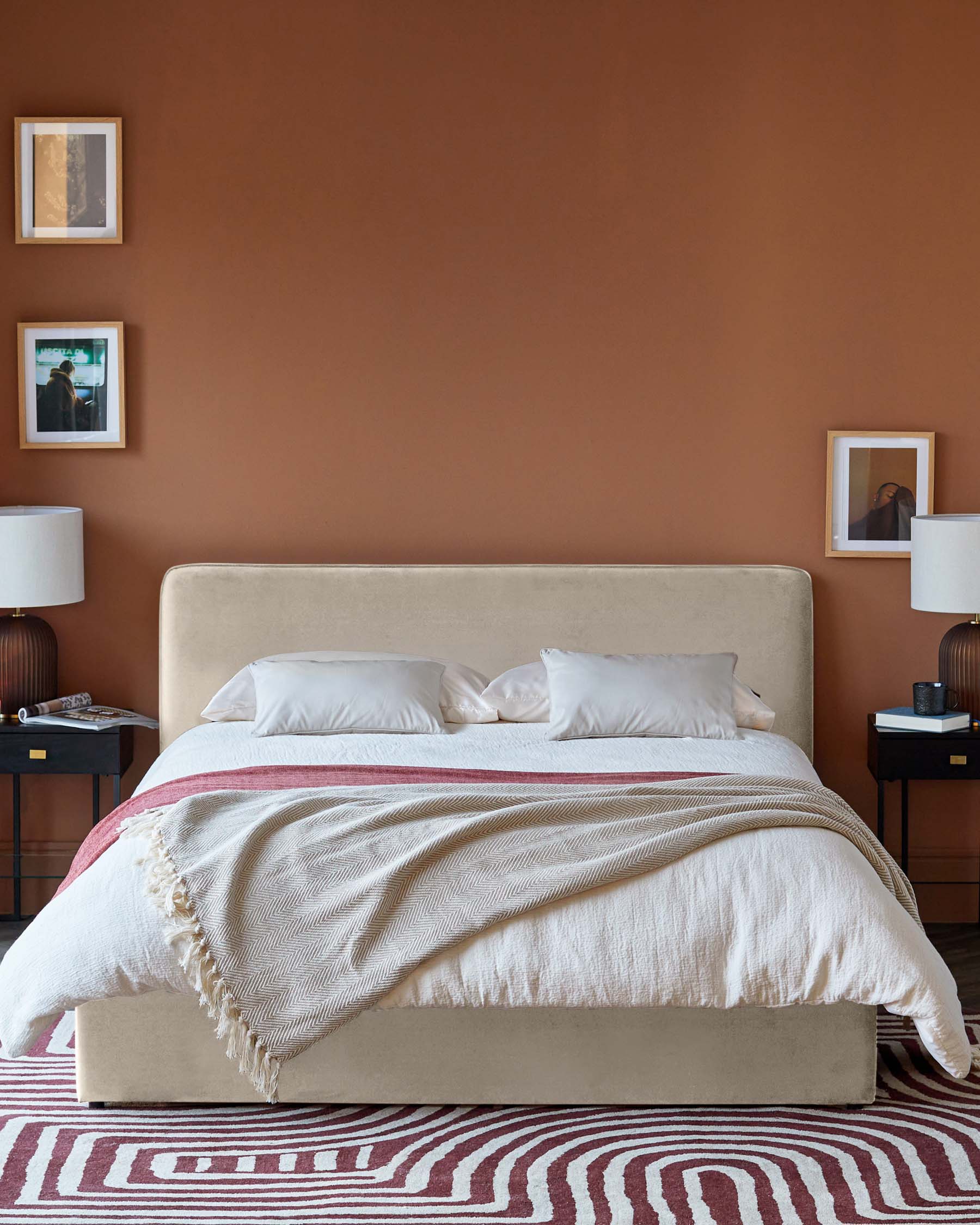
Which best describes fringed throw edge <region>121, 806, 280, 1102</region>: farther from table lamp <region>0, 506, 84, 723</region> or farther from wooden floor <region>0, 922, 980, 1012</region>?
table lamp <region>0, 506, 84, 723</region>

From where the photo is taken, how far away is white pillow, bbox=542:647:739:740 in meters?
4.12

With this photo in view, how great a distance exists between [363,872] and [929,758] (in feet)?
7.33

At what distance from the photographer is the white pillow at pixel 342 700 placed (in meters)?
4.10

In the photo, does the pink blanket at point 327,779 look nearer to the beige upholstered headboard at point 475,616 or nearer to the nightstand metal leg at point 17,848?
the beige upholstered headboard at point 475,616

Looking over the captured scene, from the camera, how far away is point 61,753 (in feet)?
14.1

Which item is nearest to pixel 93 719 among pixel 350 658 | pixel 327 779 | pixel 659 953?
pixel 350 658

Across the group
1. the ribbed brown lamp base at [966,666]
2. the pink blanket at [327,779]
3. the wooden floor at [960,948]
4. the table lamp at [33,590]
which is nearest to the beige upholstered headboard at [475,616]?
the table lamp at [33,590]

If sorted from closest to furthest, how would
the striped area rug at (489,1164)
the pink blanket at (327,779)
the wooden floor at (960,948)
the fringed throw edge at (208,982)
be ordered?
1. the striped area rug at (489,1164)
2. the fringed throw edge at (208,982)
3. the pink blanket at (327,779)
4. the wooden floor at (960,948)

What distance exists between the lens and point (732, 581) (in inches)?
182

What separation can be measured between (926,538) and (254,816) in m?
2.47

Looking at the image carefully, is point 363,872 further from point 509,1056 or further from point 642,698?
point 642,698

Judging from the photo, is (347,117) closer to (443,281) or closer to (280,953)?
(443,281)

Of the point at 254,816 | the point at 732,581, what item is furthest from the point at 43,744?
the point at 732,581

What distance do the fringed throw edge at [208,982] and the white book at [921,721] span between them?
2443 mm
